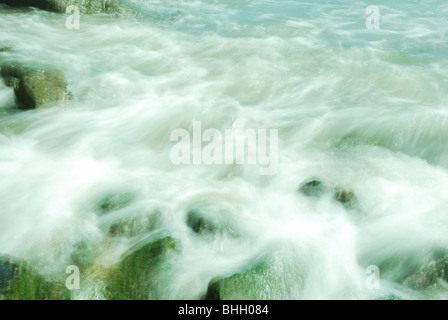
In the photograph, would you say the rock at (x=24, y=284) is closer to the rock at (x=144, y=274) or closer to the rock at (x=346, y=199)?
the rock at (x=144, y=274)

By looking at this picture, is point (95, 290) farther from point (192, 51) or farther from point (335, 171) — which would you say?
point (192, 51)

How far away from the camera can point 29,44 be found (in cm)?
1054

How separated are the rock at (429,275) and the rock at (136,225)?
283cm

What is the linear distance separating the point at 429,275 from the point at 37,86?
670 centimetres

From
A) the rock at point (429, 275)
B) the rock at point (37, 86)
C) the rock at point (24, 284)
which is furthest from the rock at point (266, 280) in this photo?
the rock at point (37, 86)

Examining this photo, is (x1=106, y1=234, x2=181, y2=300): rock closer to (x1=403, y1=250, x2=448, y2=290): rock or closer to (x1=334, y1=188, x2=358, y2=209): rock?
(x1=334, y1=188, x2=358, y2=209): rock

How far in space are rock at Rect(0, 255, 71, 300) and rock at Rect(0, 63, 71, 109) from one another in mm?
4285

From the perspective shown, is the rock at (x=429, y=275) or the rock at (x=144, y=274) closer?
the rock at (x=144, y=274)

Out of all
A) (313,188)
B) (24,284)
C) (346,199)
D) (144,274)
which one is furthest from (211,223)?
(24,284)

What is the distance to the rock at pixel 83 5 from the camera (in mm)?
13023

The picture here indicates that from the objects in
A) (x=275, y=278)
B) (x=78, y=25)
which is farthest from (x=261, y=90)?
(x=78, y=25)

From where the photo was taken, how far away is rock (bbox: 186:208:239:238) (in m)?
4.98

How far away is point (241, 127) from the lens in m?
7.57

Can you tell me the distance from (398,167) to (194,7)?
10859mm
